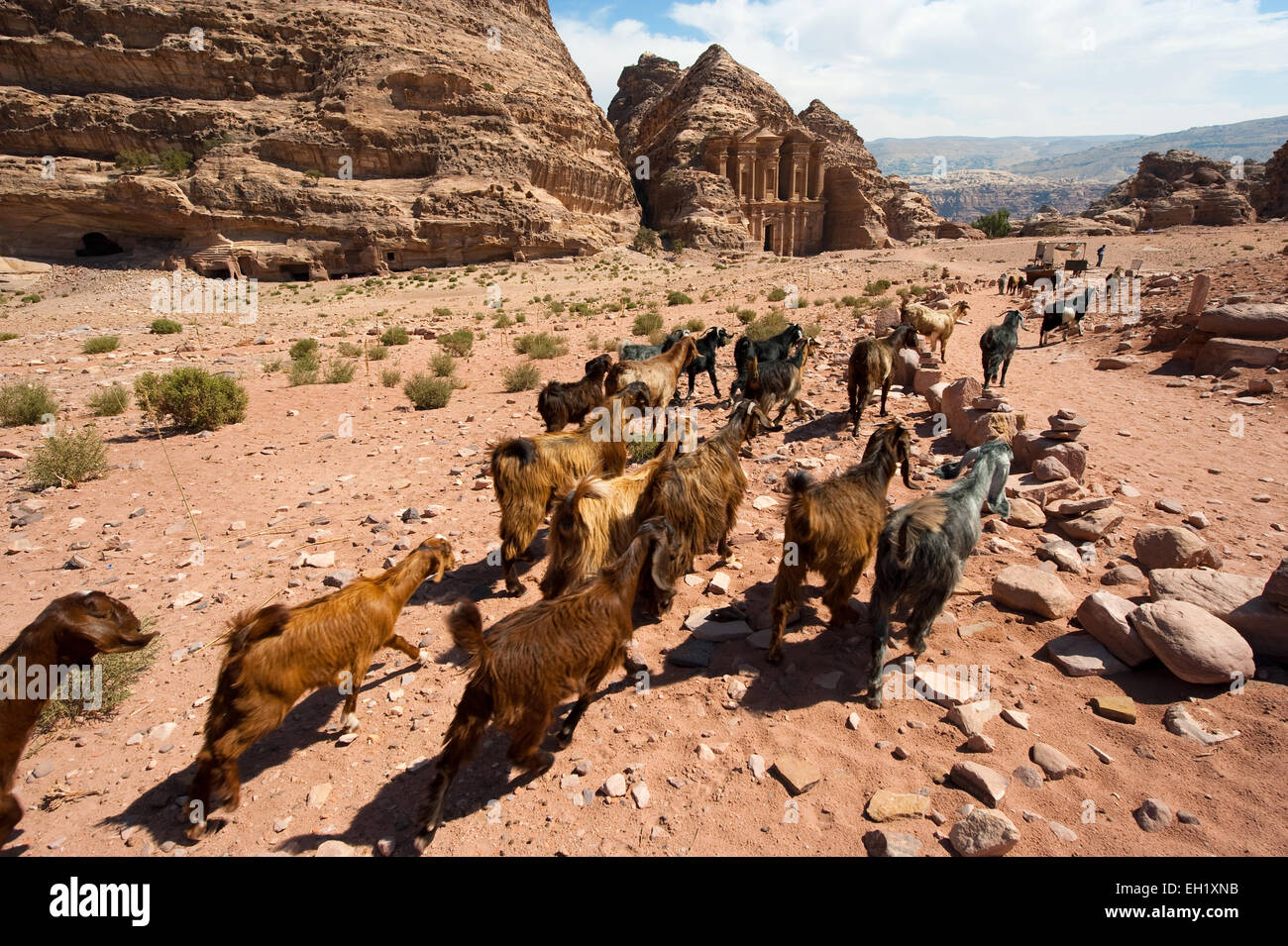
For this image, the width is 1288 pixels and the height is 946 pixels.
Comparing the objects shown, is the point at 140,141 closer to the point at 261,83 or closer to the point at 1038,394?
the point at 261,83

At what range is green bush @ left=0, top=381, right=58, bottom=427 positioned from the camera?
10.3 m

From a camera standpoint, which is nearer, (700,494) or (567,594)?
(567,594)

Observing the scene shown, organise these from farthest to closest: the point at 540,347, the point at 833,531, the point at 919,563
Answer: the point at 540,347 < the point at 833,531 < the point at 919,563

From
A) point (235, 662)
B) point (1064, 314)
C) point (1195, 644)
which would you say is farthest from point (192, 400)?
point (1064, 314)

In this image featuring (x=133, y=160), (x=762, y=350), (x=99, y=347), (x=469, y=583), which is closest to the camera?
(x=469, y=583)

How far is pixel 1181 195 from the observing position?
53000 mm

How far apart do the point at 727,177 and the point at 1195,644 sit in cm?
6395

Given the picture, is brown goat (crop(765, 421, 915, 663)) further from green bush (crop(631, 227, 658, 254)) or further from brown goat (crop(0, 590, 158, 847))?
green bush (crop(631, 227, 658, 254))

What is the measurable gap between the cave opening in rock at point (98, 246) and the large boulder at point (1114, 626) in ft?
170

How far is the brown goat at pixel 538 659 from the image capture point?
3082mm

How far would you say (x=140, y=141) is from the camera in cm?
3909

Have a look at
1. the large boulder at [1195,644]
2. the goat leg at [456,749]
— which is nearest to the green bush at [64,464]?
the goat leg at [456,749]

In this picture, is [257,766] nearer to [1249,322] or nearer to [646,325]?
[646,325]

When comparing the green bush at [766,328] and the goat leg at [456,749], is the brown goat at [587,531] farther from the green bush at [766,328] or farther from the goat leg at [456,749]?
the green bush at [766,328]
